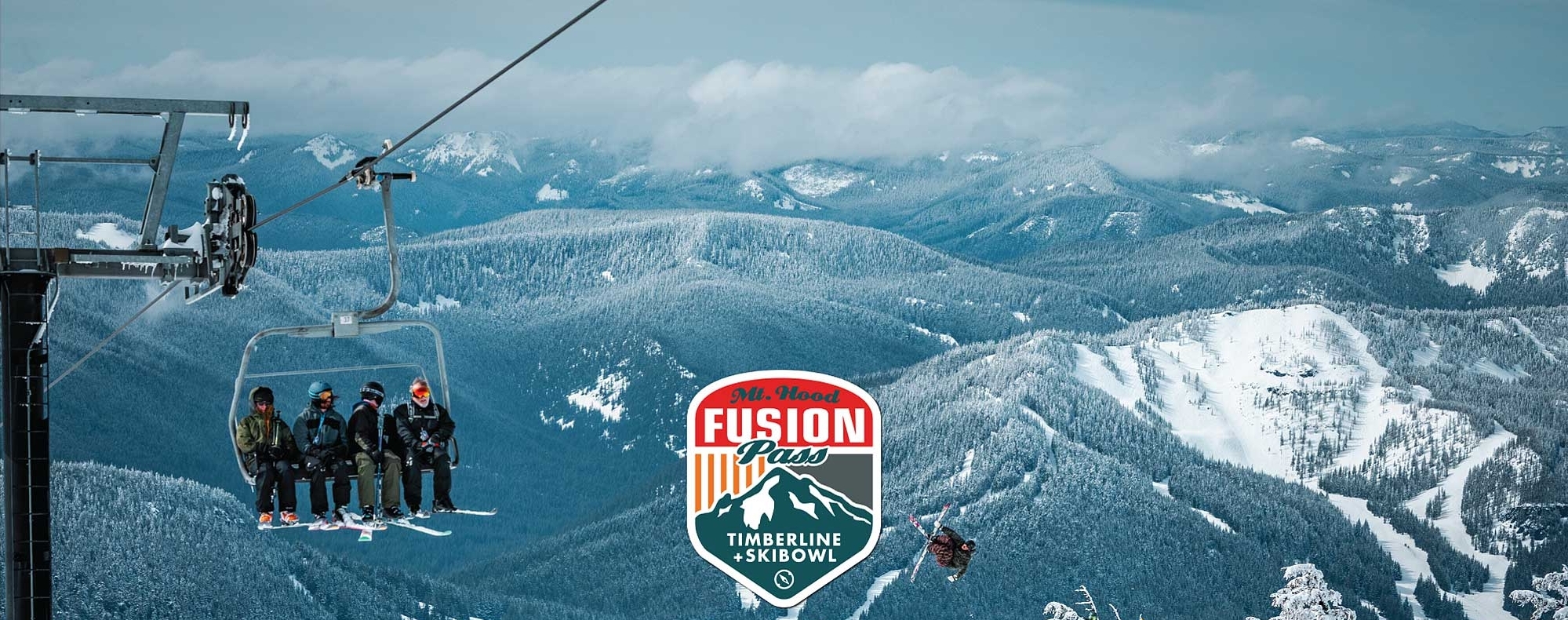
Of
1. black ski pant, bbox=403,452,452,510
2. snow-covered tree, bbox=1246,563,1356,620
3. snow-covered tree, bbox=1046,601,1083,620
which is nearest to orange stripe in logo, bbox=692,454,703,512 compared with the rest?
snow-covered tree, bbox=1046,601,1083,620

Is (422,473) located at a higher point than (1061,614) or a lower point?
higher

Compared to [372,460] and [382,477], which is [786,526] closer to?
[382,477]

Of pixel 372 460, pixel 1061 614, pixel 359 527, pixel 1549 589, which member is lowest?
pixel 1061 614

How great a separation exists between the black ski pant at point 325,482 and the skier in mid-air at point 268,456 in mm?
371

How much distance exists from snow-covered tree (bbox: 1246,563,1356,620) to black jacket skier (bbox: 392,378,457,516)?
29497 mm

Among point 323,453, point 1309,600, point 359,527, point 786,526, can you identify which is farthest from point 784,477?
point 359,527

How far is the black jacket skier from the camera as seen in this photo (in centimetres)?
2292

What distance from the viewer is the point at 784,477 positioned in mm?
165625

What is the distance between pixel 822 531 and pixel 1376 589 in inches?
2646

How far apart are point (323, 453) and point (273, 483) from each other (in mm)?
789

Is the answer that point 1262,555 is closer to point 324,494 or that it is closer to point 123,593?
point 123,593

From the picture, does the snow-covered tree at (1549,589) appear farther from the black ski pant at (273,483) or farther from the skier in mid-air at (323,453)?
the black ski pant at (273,483)

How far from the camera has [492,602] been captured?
19200 centimetres

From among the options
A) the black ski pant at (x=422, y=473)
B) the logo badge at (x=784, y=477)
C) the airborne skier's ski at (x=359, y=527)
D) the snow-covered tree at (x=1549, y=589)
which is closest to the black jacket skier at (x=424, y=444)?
the black ski pant at (x=422, y=473)
